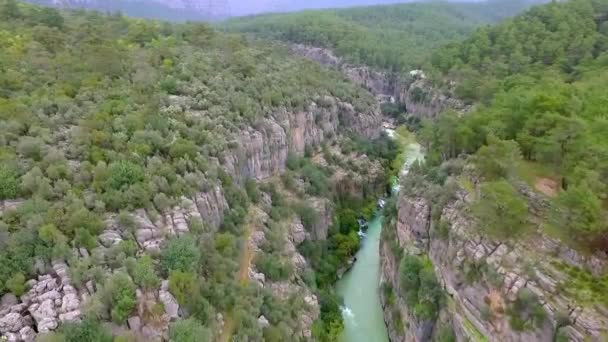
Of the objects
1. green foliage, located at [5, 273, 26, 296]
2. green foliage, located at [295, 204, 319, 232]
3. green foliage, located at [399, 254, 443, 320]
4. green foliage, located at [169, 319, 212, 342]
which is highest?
green foliage, located at [5, 273, 26, 296]

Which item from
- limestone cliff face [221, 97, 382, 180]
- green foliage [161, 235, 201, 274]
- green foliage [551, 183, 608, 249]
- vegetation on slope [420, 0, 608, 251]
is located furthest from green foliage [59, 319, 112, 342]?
green foliage [551, 183, 608, 249]

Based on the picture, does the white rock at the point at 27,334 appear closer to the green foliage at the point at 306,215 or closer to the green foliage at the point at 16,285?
the green foliage at the point at 16,285

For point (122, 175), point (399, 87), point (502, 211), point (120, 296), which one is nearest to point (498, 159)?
point (502, 211)

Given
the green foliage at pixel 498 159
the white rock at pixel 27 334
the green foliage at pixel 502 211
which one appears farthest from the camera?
the green foliage at pixel 498 159

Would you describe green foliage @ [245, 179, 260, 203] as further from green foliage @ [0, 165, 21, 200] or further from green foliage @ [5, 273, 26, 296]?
green foliage @ [5, 273, 26, 296]

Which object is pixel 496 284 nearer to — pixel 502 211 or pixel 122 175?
pixel 502 211

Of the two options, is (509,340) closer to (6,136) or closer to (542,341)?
(542,341)

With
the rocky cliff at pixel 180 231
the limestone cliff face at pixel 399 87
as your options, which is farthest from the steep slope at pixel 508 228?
the limestone cliff face at pixel 399 87
